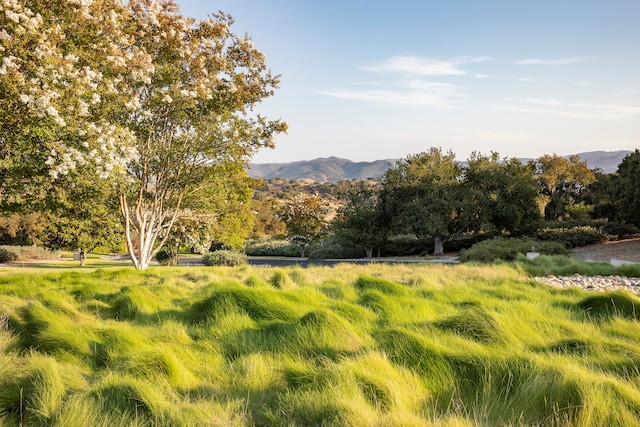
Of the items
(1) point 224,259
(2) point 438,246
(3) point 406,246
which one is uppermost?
(1) point 224,259

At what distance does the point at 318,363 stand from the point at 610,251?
80.0 ft

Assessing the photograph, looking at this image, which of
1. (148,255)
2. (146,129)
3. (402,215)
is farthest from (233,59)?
(402,215)

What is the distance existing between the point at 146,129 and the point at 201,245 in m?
8.55

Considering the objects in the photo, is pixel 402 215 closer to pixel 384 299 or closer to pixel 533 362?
pixel 384 299

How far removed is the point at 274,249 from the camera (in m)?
37.1

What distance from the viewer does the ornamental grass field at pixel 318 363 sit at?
2660 mm

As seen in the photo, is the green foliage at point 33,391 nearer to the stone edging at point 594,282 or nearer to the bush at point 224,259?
the stone edging at point 594,282

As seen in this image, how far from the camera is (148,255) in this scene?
15.0 metres

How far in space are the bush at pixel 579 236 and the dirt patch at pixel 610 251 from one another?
525mm

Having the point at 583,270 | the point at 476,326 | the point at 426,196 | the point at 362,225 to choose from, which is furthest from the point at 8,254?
the point at 476,326

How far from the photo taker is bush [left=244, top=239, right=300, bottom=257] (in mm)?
36281

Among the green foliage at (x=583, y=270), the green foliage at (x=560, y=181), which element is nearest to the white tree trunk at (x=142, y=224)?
the green foliage at (x=583, y=270)

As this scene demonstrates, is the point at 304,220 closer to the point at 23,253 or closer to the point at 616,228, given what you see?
the point at 23,253

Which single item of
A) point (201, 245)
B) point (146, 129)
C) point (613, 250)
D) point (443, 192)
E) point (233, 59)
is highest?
point (233, 59)
